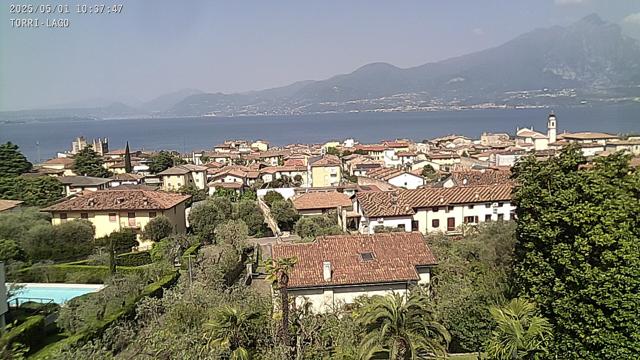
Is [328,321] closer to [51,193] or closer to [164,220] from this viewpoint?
[164,220]

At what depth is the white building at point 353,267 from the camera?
61.4 ft

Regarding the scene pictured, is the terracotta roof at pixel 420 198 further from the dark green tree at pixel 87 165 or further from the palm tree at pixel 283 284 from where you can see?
the dark green tree at pixel 87 165

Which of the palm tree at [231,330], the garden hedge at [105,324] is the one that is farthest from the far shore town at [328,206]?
the palm tree at [231,330]

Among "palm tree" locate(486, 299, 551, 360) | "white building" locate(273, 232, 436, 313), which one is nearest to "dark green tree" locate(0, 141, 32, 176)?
"white building" locate(273, 232, 436, 313)

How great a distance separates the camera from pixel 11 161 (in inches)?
1991

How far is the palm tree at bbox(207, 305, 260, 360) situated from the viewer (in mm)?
12719

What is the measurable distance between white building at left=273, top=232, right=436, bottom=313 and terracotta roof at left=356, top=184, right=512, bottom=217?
39.9ft

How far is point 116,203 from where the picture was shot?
105 feet

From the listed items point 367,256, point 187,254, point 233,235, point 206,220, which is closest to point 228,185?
point 206,220

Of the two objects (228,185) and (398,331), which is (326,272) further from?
(228,185)

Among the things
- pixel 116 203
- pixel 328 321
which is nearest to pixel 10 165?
pixel 116 203

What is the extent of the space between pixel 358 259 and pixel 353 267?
0.53 m

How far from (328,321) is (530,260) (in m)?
5.94

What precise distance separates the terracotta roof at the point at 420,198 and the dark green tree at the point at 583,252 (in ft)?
61.8
